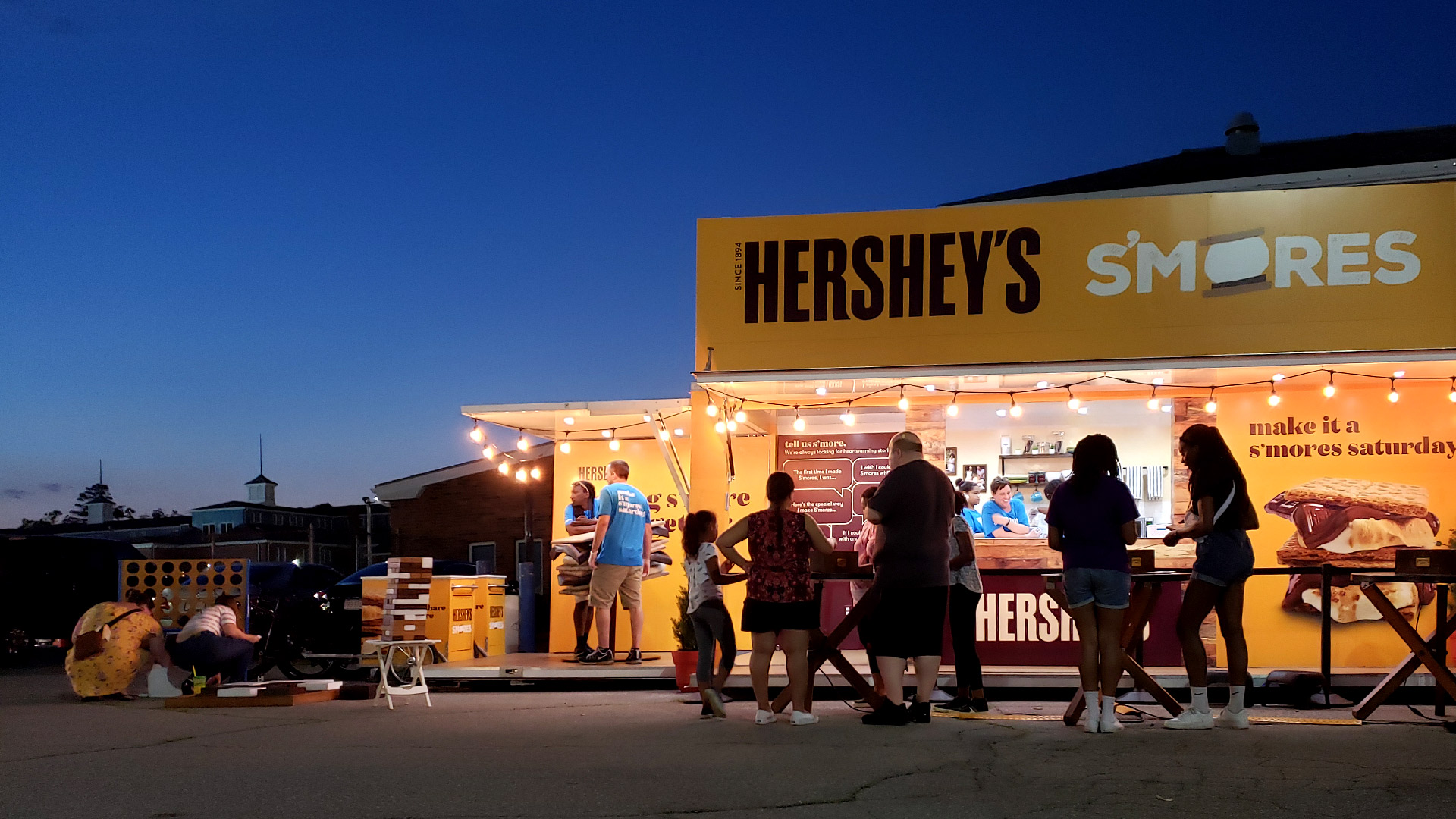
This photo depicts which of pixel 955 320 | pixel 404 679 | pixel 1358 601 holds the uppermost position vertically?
pixel 955 320

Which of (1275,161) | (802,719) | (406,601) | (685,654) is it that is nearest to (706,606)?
(802,719)

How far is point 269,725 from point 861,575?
4.17 metres

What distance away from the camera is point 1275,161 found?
1842 centimetres

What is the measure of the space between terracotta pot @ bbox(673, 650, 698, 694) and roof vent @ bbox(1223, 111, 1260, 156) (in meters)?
13.1

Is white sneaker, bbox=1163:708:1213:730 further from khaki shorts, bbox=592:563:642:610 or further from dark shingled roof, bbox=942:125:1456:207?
dark shingled roof, bbox=942:125:1456:207

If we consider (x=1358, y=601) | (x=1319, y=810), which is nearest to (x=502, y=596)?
(x=1358, y=601)

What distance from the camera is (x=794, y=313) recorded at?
39.5 feet

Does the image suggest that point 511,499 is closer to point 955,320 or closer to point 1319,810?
point 955,320

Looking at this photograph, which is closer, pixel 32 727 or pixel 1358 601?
pixel 32 727

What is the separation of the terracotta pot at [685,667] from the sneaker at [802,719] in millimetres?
2652

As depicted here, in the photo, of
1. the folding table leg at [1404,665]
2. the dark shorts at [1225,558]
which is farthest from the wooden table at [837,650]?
the folding table leg at [1404,665]

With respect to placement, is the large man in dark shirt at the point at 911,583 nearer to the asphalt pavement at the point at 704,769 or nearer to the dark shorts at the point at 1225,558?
the asphalt pavement at the point at 704,769

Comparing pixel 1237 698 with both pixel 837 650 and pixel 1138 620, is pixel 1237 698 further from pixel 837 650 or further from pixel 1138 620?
pixel 837 650

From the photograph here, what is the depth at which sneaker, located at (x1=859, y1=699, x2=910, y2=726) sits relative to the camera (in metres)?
7.94
